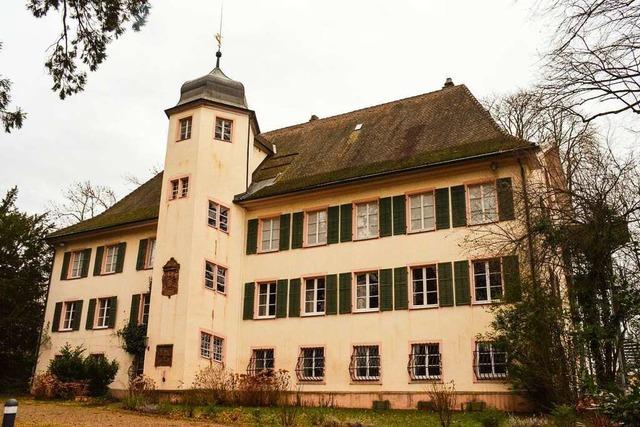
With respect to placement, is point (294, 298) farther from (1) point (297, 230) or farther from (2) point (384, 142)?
(2) point (384, 142)

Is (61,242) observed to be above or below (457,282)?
above

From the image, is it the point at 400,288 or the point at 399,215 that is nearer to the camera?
the point at 400,288

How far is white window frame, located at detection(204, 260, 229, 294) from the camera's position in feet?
73.9

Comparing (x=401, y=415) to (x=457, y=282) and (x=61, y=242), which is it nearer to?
(x=457, y=282)

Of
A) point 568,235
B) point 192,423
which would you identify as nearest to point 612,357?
point 568,235

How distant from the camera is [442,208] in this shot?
66.3 ft

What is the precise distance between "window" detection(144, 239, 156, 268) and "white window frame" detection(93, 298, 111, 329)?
90.5 inches

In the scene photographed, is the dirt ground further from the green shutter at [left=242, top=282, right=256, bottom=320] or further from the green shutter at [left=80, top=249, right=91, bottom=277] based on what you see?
the green shutter at [left=80, top=249, right=91, bottom=277]

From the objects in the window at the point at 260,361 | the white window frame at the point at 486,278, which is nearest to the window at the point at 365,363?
the window at the point at 260,361

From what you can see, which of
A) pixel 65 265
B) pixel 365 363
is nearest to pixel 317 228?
pixel 365 363

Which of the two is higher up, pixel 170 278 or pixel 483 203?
pixel 483 203

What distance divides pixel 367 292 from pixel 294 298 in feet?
8.81

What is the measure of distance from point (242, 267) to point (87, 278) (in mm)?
7642

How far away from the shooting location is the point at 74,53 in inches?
403
